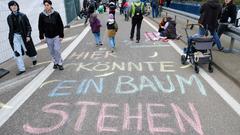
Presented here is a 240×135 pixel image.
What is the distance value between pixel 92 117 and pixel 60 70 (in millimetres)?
3239

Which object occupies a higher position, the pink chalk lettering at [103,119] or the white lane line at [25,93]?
the pink chalk lettering at [103,119]

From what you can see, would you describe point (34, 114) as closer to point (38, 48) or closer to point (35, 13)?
point (38, 48)

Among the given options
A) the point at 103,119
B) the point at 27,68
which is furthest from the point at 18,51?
the point at 103,119

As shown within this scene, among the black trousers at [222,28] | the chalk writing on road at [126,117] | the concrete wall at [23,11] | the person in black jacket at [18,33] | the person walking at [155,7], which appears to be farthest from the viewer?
the person walking at [155,7]

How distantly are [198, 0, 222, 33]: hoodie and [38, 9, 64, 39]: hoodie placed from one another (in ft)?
14.2

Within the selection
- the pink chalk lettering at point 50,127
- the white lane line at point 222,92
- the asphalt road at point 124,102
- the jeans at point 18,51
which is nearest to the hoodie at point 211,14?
the asphalt road at point 124,102

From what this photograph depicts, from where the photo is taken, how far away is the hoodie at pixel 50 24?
23.9ft

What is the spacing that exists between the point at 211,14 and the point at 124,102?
506cm

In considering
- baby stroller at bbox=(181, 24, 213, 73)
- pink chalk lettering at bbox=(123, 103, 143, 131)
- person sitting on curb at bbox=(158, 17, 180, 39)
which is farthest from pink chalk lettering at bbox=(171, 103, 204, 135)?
person sitting on curb at bbox=(158, 17, 180, 39)

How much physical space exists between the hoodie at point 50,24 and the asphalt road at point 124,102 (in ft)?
3.14

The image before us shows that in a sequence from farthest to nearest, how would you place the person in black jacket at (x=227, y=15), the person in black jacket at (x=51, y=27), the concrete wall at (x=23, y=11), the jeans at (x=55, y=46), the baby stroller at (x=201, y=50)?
the person in black jacket at (x=227, y=15)
the concrete wall at (x=23, y=11)
the jeans at (x=55, y=46)
the person in black jacket at (x=51, y=27)
the baby stroller at (x=201, y=50)

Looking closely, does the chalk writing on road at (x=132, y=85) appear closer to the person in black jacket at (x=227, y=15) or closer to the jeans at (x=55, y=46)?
the jeans at (x=55, y=46)

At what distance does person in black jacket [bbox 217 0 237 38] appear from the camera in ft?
31.0

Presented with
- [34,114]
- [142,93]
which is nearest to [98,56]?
[142,93]
